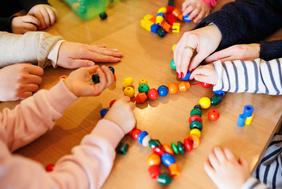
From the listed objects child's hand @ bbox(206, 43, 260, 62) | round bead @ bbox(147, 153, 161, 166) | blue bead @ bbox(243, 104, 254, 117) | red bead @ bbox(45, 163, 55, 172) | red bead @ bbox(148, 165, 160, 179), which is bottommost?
red bead @ bbox(45, 163, 55, 172)

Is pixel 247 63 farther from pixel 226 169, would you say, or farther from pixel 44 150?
pixel 44 150

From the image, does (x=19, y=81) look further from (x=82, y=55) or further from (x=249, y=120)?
(x=249, y=120)

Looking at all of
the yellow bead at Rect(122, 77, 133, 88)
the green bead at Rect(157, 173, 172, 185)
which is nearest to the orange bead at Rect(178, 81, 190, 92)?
the yellow bead at Rect(122, 77, 133, 88)

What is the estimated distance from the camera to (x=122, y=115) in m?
0.61

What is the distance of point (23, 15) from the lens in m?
0.93

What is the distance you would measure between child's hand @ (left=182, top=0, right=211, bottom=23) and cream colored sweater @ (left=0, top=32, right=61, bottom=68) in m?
0.38

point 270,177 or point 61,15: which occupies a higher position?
point 61,15

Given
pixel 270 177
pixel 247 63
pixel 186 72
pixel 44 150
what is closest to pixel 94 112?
pixel 44 150

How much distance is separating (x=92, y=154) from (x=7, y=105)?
0.26 meters

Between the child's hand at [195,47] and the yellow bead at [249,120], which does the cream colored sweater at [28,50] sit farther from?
the yellow bead at [249,120]

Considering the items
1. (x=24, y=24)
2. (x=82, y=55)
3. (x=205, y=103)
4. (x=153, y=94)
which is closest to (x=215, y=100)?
(x=205, y=103)

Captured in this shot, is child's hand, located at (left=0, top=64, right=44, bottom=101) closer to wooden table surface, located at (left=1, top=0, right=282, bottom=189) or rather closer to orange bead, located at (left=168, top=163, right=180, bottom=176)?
wooden table surface, located at (left=1, top=0, right=282, bottom=189)

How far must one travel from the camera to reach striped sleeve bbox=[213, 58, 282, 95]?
65 cm

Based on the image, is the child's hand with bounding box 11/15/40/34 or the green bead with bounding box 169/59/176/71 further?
the child's hand with bounding box 11/15/40/34
